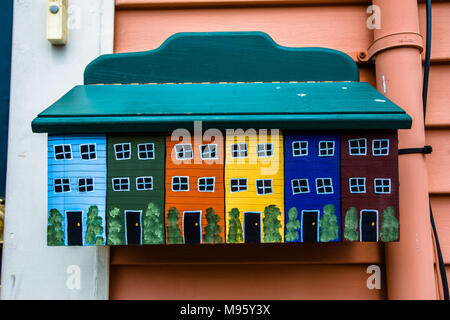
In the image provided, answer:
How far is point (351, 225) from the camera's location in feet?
3.82

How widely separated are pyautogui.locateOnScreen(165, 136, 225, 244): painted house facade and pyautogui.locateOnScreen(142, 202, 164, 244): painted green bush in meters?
0.02

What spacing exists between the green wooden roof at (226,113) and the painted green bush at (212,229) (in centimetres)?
32

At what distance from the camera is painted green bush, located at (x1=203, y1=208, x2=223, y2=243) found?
1174 mm

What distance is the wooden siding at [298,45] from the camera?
1.45 metres

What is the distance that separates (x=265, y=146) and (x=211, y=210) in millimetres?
296

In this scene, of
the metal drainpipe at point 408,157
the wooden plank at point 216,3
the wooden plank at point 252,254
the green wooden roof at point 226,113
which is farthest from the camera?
the wooden plank at point 216,3

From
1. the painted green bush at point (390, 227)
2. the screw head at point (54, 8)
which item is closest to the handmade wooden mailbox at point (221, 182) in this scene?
the painted green bush at point (390, 227)

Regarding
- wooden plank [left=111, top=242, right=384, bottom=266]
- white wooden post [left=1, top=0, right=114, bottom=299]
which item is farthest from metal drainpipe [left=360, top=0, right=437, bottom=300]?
white wooden post [left=1, top=0, right=114, bottom=299]

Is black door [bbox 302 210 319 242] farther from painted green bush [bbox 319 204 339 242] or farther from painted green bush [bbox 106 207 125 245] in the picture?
painted green bush [bbox 106 207 125 245]

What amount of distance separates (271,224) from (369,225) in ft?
1.12

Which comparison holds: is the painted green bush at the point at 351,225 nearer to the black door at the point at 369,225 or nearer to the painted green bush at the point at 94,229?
the black door at the point at 369,225

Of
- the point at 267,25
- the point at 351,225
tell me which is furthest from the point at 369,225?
the point at 267,25

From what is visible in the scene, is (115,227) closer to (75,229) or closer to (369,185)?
(75,229)

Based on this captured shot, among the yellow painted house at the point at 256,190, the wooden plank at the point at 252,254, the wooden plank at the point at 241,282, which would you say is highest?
the yellow painted house at the point at 256,190
